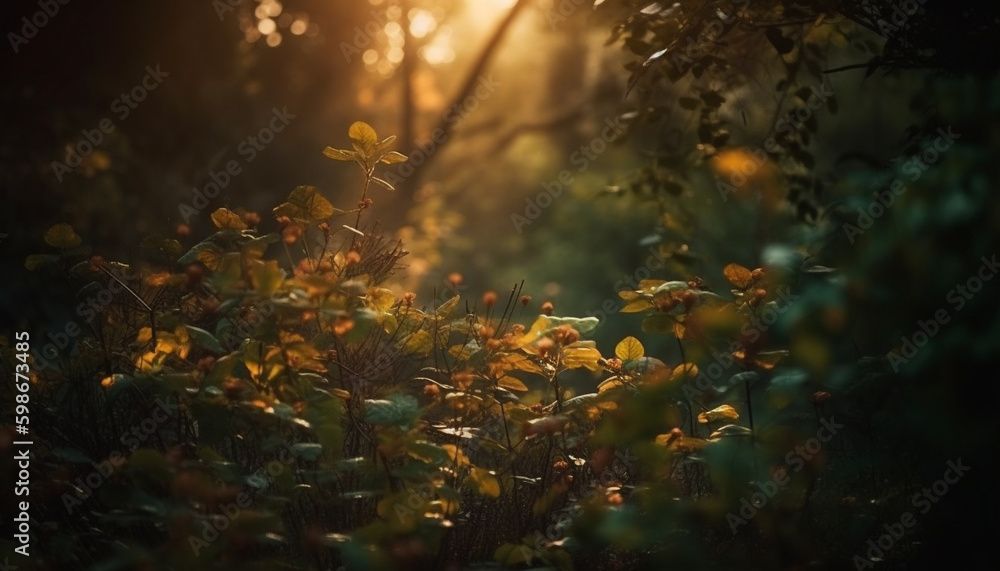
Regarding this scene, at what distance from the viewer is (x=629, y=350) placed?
3.15 metres

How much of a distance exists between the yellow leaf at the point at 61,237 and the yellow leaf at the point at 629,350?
2.09 m

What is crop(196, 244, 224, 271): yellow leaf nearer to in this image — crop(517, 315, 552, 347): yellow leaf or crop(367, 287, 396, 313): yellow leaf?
crop(367, 287, 396, 313): yellow leaf

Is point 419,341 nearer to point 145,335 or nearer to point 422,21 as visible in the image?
point 145,335

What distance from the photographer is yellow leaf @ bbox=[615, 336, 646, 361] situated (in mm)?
3129

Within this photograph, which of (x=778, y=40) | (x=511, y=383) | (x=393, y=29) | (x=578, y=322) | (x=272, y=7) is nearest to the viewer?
(x=578, y=322)

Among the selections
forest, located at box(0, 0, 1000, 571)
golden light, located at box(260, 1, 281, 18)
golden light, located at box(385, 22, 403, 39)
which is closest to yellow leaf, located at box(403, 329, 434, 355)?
forest, located at box(0, 0, 1000, 571)

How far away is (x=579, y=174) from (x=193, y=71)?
656 inches

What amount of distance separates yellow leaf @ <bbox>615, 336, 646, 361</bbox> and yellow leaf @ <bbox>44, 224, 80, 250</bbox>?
A: 2.09 meters

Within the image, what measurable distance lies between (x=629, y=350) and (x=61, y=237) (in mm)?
2172

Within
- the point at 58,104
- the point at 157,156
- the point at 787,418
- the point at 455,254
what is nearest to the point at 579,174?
the point at 455,254

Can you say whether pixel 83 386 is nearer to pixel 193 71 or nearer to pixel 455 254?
pixel 193 71

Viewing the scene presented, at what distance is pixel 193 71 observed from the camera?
10336mm

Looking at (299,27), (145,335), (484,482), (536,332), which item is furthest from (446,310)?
(299,27)

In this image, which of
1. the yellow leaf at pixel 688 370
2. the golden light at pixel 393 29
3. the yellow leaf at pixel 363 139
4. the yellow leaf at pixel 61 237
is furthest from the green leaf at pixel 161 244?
the golden light at pixel 393 29
